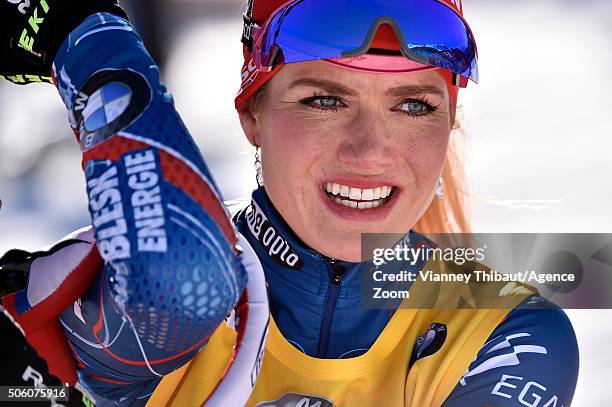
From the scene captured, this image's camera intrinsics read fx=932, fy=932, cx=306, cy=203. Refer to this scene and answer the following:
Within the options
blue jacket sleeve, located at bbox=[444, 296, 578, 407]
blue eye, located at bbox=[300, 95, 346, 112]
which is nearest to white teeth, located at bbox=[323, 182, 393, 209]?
Answer: blue eye, located at bbox=[300, 95, 346, 112]

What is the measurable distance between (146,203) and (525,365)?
40.0 inches

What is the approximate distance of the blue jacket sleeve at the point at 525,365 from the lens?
1871mm

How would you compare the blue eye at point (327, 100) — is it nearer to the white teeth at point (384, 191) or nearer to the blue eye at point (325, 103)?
the blue eye at point (325, 103)

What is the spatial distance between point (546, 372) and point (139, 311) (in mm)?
1013

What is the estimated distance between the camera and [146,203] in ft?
3.91

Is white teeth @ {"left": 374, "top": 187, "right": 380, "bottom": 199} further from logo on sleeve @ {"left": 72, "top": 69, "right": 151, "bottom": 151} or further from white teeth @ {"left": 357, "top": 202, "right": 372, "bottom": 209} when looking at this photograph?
logo on sleeve @ {"left": 72, "top": 69, "right": 151, "bottom": 151}

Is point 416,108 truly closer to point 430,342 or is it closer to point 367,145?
point 367,145

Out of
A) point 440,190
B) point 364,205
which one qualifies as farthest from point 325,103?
point 440,190

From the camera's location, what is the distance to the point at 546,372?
190 cm

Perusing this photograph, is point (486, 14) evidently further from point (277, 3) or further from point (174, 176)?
point (174, 176)

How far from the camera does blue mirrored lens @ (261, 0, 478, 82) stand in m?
1.85

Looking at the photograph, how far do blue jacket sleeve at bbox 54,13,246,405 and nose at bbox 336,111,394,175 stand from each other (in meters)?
0.62

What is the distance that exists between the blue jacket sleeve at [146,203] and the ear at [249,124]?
746 millimetres

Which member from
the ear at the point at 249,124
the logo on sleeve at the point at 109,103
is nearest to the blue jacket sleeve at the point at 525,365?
the ear at the point at 249,124
